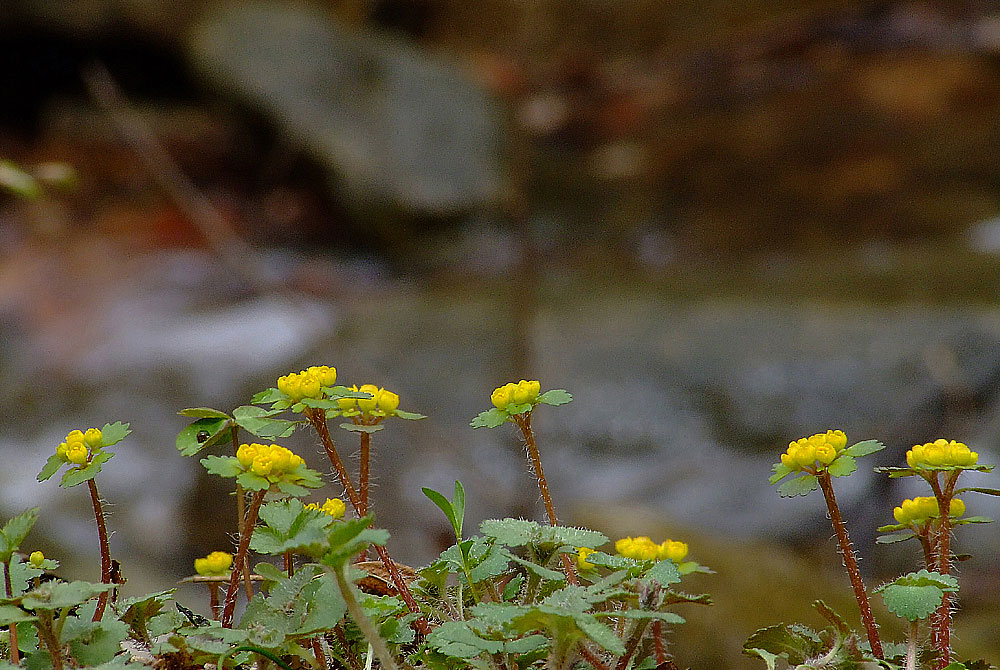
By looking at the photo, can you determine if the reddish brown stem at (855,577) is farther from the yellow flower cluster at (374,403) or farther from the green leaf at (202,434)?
the green leaf at (202,434)

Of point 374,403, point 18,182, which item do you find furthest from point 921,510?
point 18,182

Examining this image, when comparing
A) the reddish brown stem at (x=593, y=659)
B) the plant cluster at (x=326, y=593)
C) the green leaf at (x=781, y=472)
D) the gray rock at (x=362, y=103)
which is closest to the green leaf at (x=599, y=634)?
the plant cluster at (x=326, y=593)

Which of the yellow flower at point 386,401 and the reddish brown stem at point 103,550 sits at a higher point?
the yellow flower at point 386,401

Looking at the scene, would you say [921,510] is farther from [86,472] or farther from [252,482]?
[86,472]

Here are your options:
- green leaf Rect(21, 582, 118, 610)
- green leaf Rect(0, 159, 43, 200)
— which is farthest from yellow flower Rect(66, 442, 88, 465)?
green leaf Rect(0, 159, 43, 200)

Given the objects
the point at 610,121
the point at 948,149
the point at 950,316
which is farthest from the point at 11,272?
the point at 948,149

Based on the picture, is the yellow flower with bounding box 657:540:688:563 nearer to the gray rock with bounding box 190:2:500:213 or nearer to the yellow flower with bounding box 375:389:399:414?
the yellow flower with bounding box 375:389:399:414
